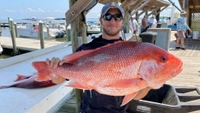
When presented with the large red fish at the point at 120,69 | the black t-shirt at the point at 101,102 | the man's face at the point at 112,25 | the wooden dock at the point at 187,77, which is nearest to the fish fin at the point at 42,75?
the large red fish at the point at 120,69

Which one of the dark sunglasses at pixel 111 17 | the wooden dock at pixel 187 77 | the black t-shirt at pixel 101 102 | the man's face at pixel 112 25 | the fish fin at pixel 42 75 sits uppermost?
the dark sunglasses at pixel 111 17

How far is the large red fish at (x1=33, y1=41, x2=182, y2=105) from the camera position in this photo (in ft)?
3.24

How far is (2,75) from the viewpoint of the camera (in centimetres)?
274

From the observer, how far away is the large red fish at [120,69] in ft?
3.24

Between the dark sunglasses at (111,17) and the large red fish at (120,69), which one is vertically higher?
the dark sunglasses at (111,17)

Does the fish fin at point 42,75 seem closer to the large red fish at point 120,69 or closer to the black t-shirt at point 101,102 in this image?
the large red fish at point 120,69

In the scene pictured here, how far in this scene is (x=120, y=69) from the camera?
102cm

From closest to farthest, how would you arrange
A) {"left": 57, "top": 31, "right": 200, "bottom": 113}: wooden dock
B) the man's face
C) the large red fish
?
the large red fish
the man's face
{"left": 57, "top": 31, "right": 200, "bottom": 113}: wooden dock

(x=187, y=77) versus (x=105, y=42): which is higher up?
(x=105, y=42)

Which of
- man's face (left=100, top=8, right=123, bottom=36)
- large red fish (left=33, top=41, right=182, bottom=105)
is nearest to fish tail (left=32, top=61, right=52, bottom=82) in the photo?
large red fish (left=33, top=41, right=182, bottom=105)

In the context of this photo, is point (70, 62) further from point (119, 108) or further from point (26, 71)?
point (26, 71)

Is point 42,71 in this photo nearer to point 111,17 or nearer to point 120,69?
point 120,69

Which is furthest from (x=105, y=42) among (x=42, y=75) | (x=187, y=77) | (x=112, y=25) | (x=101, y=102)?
(x=187, y=77)

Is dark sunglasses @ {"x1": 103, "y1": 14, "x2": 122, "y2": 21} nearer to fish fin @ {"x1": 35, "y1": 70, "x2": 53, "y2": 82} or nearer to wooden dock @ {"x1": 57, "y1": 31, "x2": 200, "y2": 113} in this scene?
fish fin @ {"x1": 35, "y1": 70, "x2": 53, "y2": 82}
